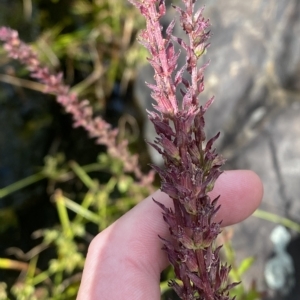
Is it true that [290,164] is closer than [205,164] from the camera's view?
No

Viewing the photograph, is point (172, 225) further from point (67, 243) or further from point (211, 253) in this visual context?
point (67, 243)

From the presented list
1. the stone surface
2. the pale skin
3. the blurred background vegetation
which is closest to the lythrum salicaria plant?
the pale skin

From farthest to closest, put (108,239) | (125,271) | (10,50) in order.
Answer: (108,239), (125,271), (10,50)

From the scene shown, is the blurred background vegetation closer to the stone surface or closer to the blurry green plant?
the blurry green plant

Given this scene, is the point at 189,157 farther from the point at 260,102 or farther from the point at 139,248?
the point at 260,102

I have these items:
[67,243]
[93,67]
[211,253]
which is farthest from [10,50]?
[93,67]

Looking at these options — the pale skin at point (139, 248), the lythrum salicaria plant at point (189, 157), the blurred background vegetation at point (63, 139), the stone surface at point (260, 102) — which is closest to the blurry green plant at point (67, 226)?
the blurred background vegetation at point (63, 139)
